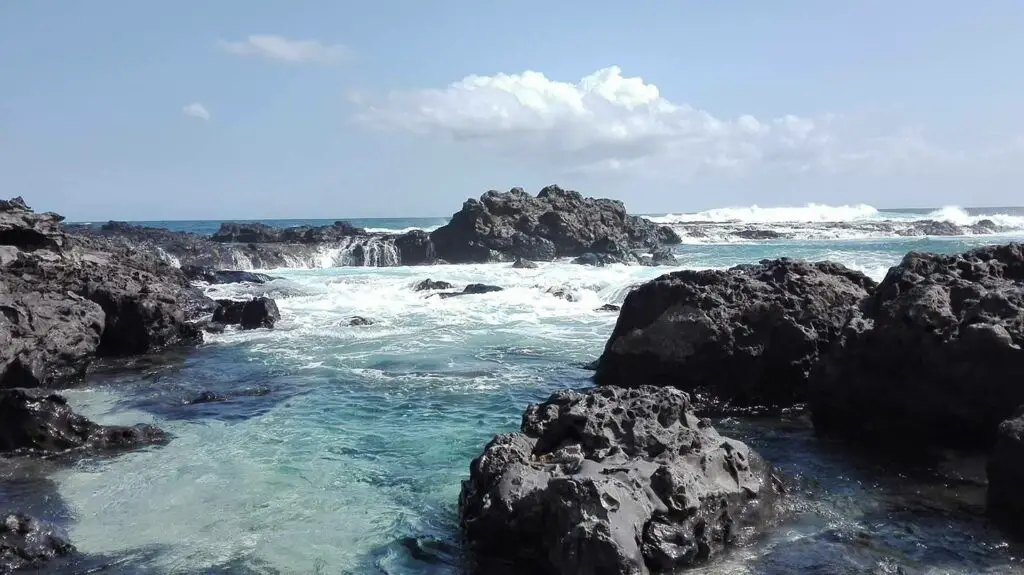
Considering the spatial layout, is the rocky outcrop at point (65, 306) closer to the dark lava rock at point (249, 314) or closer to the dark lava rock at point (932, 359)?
the dark lava rock at point (249, 314)

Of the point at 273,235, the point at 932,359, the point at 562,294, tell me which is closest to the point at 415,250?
the point at 273,235

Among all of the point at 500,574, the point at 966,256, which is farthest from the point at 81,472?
the point at 966,256

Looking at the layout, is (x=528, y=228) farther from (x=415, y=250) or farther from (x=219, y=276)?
(x=219, y=276)

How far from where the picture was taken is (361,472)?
776 cm

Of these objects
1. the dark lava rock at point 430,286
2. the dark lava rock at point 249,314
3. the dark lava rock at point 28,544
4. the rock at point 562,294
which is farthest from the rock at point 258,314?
the dark lava rock at point 28,544

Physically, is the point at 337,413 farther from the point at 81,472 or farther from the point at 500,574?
the point at 500,574

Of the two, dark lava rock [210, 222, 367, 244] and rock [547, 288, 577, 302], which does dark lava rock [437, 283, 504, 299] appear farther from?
dark lava rock [210, 222, 367, 244]

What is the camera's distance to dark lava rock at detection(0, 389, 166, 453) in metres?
8.31

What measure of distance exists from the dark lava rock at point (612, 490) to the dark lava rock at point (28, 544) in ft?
10.3

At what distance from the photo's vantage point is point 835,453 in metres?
7.85

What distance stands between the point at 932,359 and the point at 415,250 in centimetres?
3411

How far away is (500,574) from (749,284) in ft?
22.1

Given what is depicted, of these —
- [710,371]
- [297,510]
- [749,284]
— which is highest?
[749,284]

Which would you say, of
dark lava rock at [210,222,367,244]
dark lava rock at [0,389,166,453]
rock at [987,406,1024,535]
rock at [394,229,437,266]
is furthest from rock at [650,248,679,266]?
rock at [987,406,1024,535]
